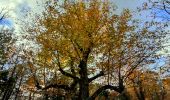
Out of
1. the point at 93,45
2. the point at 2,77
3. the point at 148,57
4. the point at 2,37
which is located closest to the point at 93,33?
the point at 93,45

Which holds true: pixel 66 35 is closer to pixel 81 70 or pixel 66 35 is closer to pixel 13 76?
pixel 81 70

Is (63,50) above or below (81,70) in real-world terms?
above

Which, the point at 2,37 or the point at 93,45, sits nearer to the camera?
the point at 93,45

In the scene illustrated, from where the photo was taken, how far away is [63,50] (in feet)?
83.5

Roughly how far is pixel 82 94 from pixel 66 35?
5143mm

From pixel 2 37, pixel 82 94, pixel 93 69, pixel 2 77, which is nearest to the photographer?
pixel 82 94

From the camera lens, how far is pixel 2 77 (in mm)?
47812

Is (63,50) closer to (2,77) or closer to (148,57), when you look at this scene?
(148,57)

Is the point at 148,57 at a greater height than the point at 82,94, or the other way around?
the point at 148,57

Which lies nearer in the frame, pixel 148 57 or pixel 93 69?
pixel 148 57

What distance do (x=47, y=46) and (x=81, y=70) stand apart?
11.9 ft

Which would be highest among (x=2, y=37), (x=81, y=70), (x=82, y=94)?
(x=2, y=37)

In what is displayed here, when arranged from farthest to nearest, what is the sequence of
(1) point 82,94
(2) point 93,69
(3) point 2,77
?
(3) point 2,77, (2) point 93,69, (1) point 82,94

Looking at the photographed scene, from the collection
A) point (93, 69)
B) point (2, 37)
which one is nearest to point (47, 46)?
point (93, 69)
